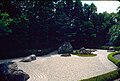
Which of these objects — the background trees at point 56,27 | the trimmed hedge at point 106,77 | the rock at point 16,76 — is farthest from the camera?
the background trees at point 56,27

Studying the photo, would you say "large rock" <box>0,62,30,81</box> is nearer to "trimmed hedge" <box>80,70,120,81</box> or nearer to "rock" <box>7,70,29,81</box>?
"rock" <box>7,70,29,81</box>

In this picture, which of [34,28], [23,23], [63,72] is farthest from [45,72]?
[34,28]

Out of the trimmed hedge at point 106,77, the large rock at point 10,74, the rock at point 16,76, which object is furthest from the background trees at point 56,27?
the trimmed hedge at point 106,77

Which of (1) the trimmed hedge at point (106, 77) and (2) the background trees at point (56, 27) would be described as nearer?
(1) the trimmed hedge at point (106, 77)

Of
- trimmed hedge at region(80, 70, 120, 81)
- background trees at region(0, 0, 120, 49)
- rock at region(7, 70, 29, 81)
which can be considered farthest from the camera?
background trees at region(0, 0, 120, 49)

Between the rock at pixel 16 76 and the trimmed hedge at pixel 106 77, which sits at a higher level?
the rock at pixel 16 76

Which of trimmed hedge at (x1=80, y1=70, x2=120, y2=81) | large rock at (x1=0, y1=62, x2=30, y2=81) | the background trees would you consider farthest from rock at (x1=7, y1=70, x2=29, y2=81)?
the background trees

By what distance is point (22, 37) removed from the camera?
36.2 m

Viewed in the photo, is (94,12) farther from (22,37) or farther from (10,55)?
(10,55)


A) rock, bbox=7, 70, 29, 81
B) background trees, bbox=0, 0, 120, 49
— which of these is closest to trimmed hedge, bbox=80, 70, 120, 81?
rock, bbox=7, 70, 29, 81

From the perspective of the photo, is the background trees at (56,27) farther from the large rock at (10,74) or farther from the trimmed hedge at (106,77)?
the trimmed hedge at (106,77)

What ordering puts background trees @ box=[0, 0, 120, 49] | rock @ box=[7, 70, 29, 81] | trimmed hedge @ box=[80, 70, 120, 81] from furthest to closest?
1. background trees @ box=[0, 0, 120, 49]
2. trimmed hedge @ box=[80, 70, 120, 81]
3. rock @ box=[7, 70, 29, 81]

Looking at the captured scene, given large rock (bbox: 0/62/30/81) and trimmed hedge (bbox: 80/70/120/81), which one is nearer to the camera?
large rock (bbox: 0/62/30/81)

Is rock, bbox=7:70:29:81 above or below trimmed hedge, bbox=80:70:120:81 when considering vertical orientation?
above
